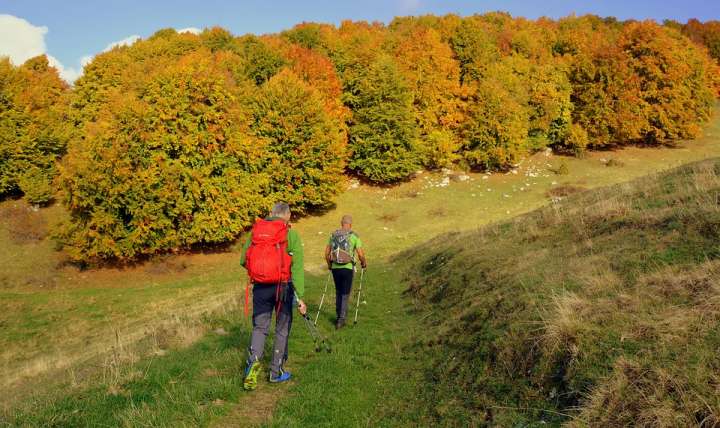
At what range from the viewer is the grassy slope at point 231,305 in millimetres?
7297

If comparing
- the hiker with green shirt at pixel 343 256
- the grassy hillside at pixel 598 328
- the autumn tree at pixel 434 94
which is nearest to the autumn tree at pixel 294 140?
the autumn tree at pixel 434 94

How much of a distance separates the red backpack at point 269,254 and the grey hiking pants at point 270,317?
0.22 m

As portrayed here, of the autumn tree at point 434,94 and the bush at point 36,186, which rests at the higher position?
the autumn tree at point 434,94

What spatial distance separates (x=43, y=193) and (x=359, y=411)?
5164 centimetres

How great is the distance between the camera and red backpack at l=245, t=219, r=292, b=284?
25.1 ft

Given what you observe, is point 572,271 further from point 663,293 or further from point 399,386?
point 399,386

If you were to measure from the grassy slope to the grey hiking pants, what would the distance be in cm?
59

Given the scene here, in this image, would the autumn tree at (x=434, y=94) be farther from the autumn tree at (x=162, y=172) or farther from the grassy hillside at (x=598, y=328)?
the grassy hillside at (x=598, y=328)

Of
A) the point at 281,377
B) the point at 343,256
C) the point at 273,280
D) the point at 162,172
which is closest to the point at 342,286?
the point at 343,256

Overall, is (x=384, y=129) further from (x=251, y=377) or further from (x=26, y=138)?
(x=251, y=377)

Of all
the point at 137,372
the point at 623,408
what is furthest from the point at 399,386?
the point at 137,372

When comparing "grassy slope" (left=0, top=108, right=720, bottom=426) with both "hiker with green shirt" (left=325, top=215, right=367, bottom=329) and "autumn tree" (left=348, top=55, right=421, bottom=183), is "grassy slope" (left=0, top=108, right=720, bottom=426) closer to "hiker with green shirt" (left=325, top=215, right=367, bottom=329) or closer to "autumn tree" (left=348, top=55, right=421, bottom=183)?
"hiker with green shirt" (left=325, top=215, right=367, bottom=329)

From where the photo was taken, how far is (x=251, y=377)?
25.3 feet

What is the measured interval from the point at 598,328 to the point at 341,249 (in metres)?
6.90
